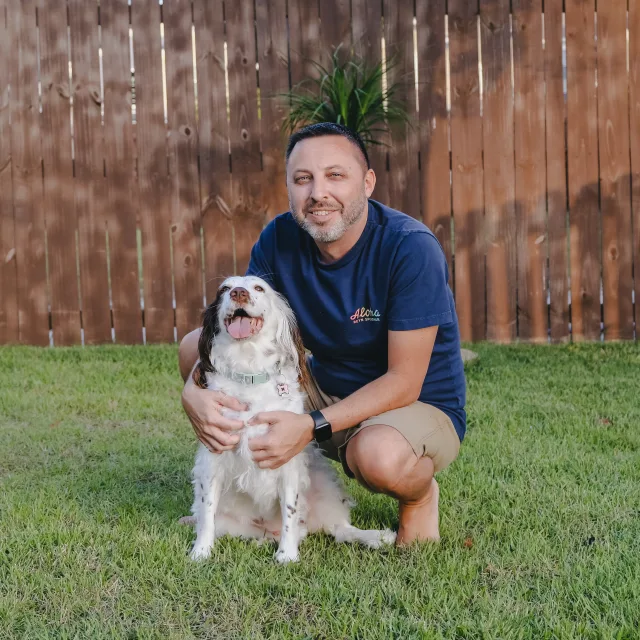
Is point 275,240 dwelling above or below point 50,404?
above

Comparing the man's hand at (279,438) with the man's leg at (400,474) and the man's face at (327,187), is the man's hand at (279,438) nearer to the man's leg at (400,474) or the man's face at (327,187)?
the man's leg at (400,474)

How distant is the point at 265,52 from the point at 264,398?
4.22 m

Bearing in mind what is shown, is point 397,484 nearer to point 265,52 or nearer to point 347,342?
point 347,342

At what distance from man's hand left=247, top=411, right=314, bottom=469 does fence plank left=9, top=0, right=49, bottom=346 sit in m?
4.18

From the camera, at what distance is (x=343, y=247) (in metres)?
3.10

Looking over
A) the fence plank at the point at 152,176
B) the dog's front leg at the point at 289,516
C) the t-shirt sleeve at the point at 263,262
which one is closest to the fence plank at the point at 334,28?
the fence plank at the point at 152,176

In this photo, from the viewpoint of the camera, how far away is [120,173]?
6.33m

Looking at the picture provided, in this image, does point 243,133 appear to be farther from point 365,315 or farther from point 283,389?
point 283,389

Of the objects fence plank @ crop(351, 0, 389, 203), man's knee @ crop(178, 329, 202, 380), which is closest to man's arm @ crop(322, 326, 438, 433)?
man's knee @ crop(178, 329, 202, 380)

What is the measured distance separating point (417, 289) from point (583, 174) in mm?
4021

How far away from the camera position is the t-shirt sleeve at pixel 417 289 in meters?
2.88

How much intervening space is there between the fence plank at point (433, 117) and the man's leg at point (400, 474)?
3.67m

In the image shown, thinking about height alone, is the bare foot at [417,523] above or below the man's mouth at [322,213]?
below

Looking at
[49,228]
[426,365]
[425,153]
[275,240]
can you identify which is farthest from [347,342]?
[49,228]
